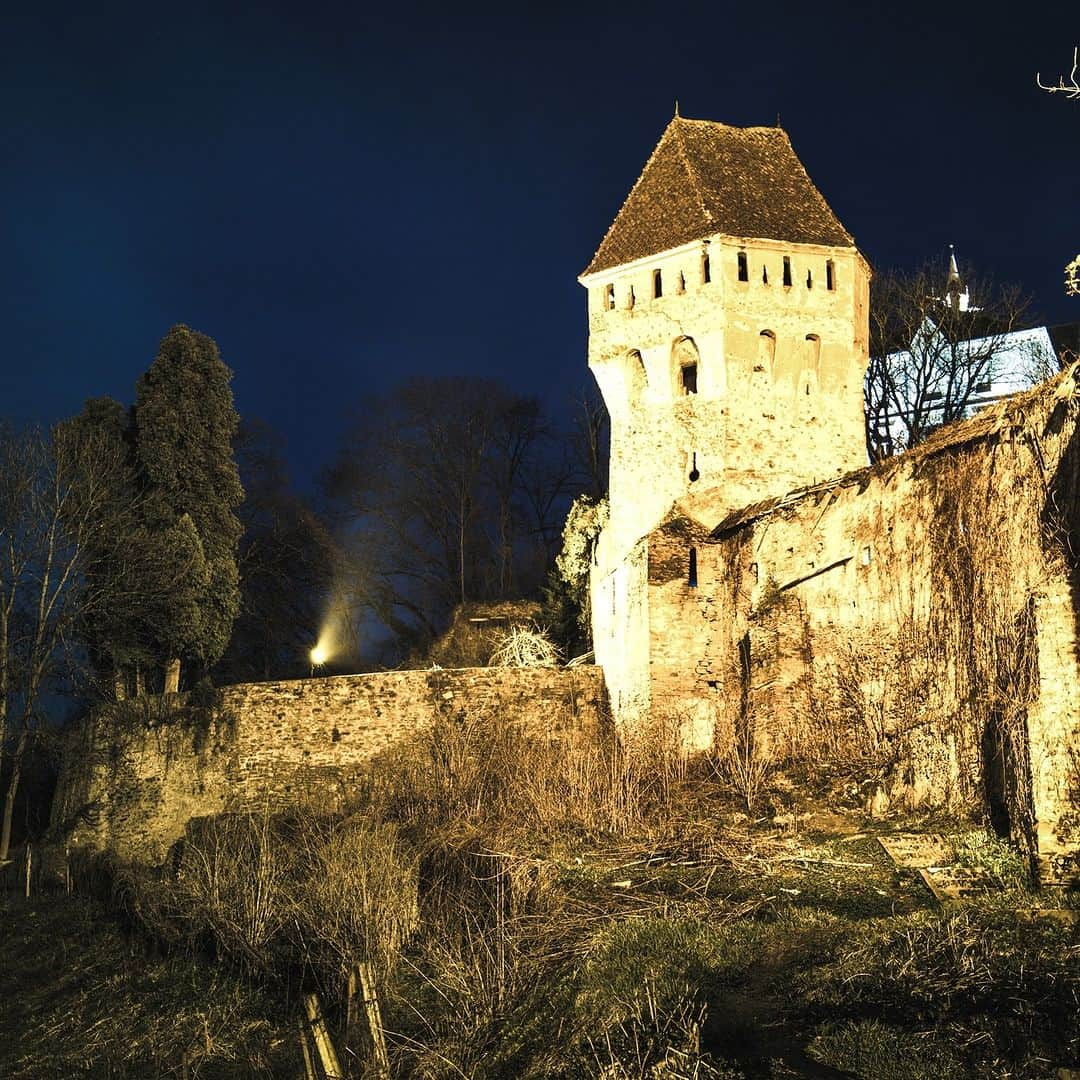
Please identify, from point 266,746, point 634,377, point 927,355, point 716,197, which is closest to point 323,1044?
point 266,746

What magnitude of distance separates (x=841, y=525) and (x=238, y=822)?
9.88 metres

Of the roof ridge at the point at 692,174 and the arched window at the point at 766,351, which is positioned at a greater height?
the roof ridge at the point at 692,174

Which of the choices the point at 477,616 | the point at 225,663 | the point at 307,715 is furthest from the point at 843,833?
the point at 225,663

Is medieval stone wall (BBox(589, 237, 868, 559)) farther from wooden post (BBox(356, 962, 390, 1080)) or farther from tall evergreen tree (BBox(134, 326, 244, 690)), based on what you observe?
wooden post (BBox(356, 962, 390, 1080))

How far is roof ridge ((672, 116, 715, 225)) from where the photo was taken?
25.5 metres

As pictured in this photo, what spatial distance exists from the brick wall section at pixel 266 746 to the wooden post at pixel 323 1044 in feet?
30.2

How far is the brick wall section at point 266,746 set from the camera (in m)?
22.6

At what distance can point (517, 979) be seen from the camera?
501 inches

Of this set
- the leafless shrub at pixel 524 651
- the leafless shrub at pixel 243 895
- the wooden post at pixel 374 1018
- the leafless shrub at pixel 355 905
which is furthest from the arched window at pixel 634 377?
the wooden post at pixel 374 1018

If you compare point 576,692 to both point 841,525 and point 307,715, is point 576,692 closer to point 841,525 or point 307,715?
point 307,715

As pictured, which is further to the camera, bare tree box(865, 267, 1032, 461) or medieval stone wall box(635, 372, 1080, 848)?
bare tree box(865, 267, 1032, 461)

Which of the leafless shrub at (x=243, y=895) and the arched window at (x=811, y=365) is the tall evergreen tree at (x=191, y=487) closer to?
the leafless shrub at (x=243, y=895)

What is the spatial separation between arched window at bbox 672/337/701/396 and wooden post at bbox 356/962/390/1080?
14.2m

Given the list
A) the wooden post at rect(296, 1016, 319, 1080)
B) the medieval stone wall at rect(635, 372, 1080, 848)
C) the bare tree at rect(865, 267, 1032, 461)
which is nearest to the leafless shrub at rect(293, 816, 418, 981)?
the wooden post at rect(296, 1016, 319, 1080)
